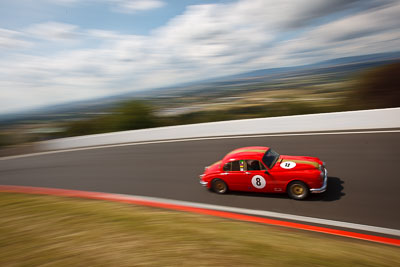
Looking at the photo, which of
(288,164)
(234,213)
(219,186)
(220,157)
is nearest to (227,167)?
(219,186)

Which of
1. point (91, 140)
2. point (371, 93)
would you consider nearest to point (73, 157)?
point (91, 140)

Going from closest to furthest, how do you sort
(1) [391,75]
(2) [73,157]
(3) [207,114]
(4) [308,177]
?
1. (4) [308,177]
2. (2) [73,157]
3. (1) [391,75]
4. (3) [207,114]

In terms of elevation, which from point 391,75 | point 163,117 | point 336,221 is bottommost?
point 336,221

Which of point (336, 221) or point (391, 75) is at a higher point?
point (391, 75)

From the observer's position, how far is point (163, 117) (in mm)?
22547

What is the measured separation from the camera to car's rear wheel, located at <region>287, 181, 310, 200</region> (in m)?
6.25

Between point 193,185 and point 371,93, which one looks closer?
point 193,185

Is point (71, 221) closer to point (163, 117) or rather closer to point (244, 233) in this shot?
point (244, 233)

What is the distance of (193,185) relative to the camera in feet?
26.8

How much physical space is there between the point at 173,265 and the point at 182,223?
5.28 feet

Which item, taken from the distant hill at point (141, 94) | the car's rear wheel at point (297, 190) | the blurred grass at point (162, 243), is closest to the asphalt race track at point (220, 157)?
the car's rear wheel at point (297, 190)

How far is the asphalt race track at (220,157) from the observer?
5.95 m

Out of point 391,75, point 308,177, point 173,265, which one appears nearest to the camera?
point 173,265

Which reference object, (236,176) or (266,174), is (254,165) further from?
(236,176)
